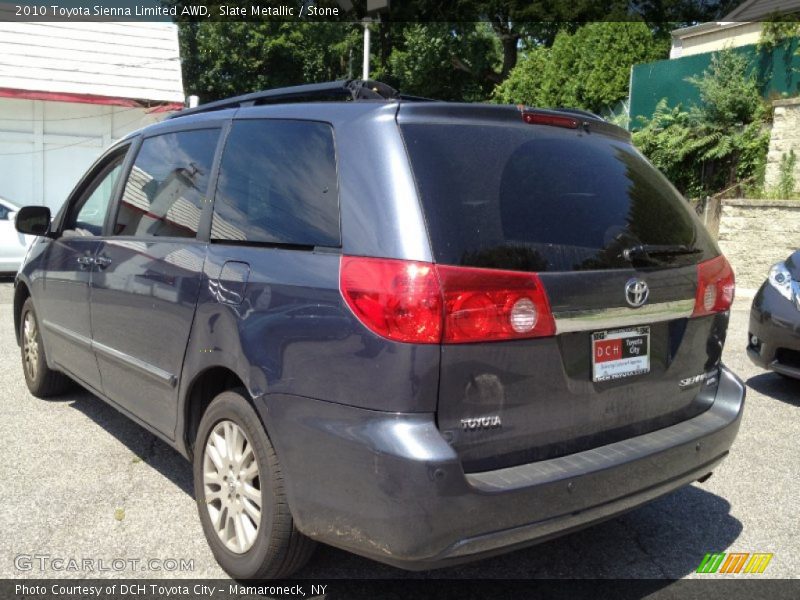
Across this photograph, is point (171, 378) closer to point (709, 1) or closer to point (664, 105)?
point (664, 105)

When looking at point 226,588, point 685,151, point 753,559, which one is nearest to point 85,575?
point 226,588

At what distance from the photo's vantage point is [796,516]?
3648 mm

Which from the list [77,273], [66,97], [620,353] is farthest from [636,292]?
[66,97]

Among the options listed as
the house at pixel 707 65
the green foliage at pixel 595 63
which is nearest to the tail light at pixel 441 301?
the house at pixel 707 65

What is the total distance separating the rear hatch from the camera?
7.80 ft

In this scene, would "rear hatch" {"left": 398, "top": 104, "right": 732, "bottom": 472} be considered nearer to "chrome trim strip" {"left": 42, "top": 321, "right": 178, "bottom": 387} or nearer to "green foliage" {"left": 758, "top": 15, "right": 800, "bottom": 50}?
"chrome trim strip" {"left": 42, "top": 321, "right": 178, "bottom": 387}

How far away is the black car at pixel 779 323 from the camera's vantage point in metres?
5.32

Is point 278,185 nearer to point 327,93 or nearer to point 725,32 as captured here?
point 327,93

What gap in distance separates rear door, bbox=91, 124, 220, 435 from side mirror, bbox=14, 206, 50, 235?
103cm

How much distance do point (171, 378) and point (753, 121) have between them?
13.4m

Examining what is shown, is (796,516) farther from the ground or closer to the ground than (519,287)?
closer to the ground

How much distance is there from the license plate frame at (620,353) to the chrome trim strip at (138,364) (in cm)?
176

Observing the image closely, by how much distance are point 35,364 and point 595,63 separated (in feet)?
58.5

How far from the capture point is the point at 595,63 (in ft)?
65.5
